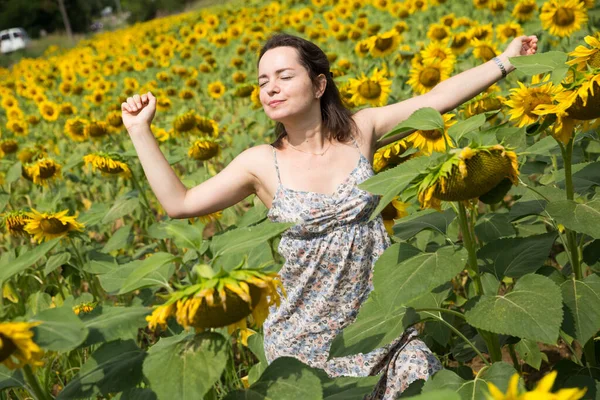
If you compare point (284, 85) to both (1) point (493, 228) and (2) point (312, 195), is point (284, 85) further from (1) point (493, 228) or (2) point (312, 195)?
(1) point (493, 228)

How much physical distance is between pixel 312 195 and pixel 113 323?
822 millimetres

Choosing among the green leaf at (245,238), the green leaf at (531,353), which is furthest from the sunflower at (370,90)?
the green leaf at (245,238)

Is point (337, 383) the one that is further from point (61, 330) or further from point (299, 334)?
point (299, 334)

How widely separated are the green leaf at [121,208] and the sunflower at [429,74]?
4.17 feet

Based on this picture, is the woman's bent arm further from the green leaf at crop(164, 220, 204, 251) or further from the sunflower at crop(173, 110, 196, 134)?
the sunflower at crop(173, 110, 196, 134)

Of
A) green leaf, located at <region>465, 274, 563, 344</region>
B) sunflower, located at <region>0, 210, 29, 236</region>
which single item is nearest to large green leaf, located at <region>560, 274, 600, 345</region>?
green leaf, located at <region>465, 274, 563, 344</region>

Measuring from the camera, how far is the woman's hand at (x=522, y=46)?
191 cm

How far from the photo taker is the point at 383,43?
412 centimetres

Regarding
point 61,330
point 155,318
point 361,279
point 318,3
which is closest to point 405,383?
point 361,279

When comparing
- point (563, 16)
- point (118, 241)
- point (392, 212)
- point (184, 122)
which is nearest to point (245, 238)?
point (392, 212)

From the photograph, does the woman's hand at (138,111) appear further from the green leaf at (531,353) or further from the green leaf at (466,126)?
the green leaf at (531,353)

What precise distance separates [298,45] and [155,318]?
1.11m

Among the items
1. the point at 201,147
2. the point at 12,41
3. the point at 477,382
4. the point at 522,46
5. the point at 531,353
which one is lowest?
the point at 531,353

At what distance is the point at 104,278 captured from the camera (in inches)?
47.3
